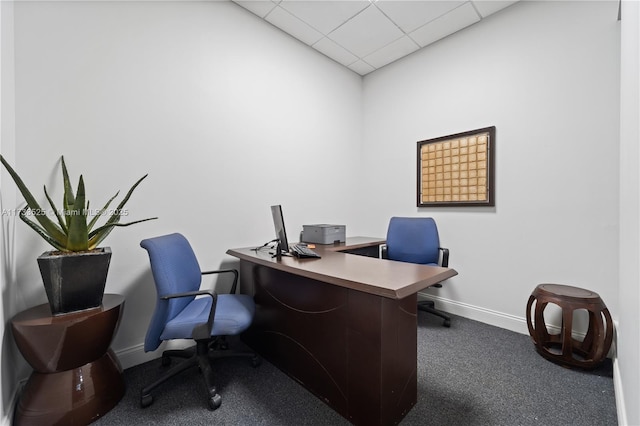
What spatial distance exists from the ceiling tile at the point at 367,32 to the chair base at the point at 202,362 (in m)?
3.20

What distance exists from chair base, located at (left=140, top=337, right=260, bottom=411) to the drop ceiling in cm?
302

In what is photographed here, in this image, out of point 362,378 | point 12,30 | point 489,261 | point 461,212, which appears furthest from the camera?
point 461,212

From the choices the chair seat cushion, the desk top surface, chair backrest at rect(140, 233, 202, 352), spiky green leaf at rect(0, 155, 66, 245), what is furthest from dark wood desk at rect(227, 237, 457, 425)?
spiky green leaf at rect(0, 155, 66, 245)

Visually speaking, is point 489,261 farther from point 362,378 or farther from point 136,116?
point 136,116

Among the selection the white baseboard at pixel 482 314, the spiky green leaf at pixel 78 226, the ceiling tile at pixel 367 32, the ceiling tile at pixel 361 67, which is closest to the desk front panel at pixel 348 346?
the spiky green leaf at pixel 78 226

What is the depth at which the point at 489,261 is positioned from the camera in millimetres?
2641

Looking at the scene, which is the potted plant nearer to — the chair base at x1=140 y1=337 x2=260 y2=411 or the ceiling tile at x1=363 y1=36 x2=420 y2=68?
the chair base at x1=140 y1=337 x2=260 y2=411

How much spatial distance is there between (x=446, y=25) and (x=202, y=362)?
12.3 ft

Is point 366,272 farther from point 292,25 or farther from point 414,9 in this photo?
point 292,25

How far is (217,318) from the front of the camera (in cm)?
164

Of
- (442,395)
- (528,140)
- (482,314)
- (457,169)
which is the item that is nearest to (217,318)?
(442,395)

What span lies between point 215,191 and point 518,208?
2.83m

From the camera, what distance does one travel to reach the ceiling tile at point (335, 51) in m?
3.02

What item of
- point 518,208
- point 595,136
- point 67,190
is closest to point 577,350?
point 518,208
